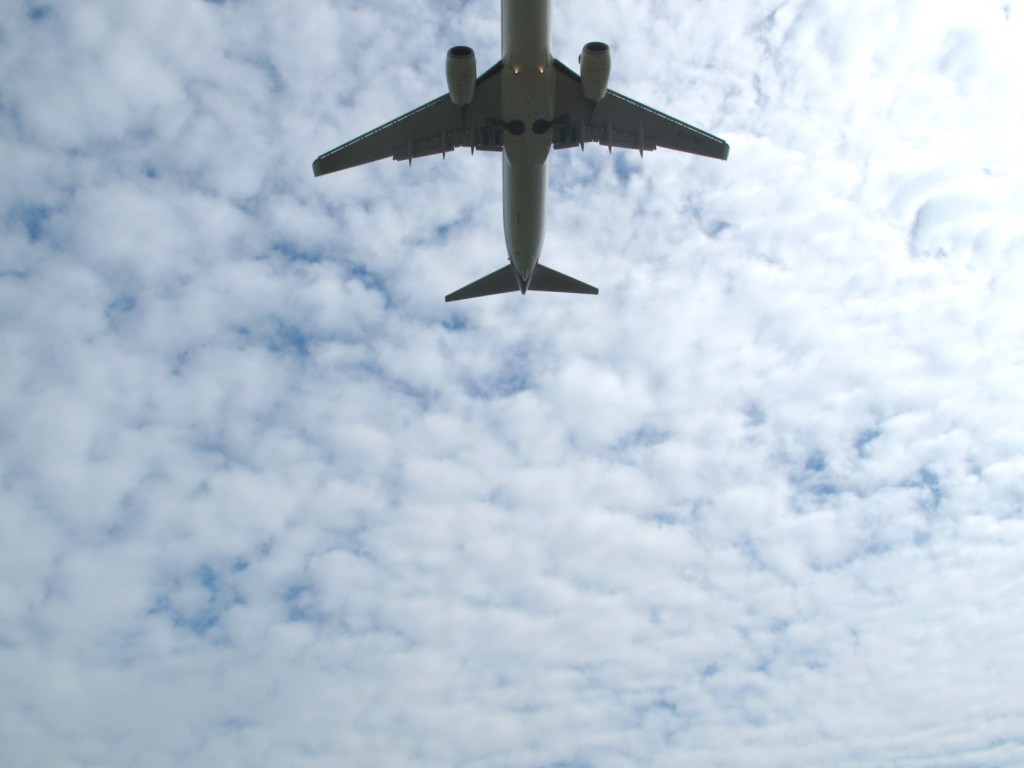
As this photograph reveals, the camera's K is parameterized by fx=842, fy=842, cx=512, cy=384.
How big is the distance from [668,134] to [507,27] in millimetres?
9902

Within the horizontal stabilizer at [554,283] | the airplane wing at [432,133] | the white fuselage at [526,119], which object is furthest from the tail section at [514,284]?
the airplane wing at [432,133]

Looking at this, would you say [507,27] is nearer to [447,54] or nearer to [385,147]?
[447,54]

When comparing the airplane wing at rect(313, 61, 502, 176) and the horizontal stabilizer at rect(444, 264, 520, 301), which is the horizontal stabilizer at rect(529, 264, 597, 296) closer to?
the horizontal stabilizer at rect(444, 264, 520, 301)

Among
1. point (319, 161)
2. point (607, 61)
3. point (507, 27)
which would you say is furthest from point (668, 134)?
point (319, 161)

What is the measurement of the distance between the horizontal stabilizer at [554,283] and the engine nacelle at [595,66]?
1003 cm

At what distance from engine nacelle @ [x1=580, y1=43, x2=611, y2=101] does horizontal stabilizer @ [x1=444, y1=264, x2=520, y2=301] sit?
9.73 metres

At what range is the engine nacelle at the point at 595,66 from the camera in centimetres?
2888

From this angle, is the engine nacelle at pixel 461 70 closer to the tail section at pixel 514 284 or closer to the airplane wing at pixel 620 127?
the airplane wing at pixel 620 127

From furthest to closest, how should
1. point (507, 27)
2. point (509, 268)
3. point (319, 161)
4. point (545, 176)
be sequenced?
point (509, 268), point (319, 161), point (545, 176), point (507, 27)

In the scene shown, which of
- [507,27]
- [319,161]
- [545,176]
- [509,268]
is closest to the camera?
[507,27]

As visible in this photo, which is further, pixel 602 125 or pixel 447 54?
pixel 602 125

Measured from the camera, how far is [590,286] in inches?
1517

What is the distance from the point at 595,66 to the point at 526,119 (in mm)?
2945

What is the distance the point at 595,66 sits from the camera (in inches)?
1141
